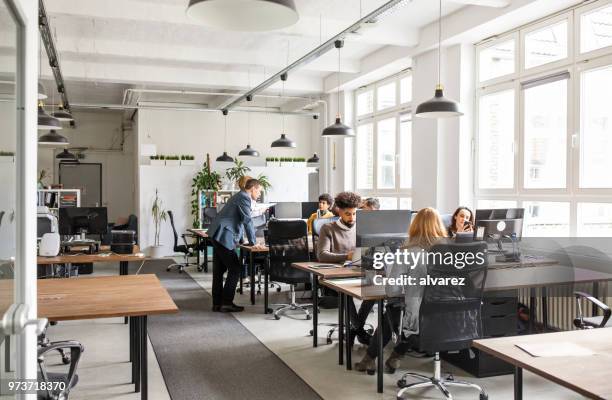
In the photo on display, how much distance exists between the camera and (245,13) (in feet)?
7.80

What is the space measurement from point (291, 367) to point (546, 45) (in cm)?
480

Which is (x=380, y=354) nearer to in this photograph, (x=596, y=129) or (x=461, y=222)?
(x=461, y=222)

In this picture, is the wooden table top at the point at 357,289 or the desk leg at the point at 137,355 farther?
the wooden table top at the point at 357,289

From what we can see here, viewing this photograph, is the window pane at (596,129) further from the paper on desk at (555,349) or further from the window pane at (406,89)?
the paper on desk at (555,349)

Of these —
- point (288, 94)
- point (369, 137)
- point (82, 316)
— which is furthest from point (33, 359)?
point (288, 94)

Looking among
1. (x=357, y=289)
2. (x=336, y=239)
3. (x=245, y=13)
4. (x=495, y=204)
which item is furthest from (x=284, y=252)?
(x=245, y=13)

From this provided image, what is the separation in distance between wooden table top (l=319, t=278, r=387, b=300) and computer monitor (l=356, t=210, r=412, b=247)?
574 millimetres

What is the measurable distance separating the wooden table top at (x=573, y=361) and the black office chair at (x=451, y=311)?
35.8 inches

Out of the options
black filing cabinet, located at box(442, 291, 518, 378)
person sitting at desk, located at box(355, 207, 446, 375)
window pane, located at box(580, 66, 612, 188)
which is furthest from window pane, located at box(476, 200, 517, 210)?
person sitting at desk, located at box(355, 207, 446, 375)

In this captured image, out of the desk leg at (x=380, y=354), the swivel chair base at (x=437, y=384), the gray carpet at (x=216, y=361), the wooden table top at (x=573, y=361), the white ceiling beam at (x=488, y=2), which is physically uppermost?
the white ceiling beam at (x=488, y=2)

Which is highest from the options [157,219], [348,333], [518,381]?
[157,219]

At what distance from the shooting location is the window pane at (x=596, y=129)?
5.50 meters

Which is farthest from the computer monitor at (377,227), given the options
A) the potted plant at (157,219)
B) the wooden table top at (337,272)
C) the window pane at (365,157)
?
the potted plant at (157,219)

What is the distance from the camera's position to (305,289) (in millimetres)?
7324
